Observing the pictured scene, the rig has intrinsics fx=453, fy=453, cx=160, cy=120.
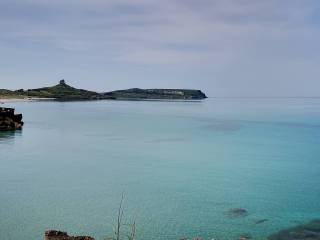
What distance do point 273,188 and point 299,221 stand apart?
9.99m

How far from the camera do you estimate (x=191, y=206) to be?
1196 inches

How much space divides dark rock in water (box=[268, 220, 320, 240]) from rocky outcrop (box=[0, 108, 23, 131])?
2492 inches

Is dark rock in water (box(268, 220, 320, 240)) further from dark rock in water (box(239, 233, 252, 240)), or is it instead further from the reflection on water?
the reflection on water

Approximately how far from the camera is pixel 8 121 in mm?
80500

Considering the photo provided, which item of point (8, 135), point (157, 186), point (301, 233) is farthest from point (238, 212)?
point (8, 135)

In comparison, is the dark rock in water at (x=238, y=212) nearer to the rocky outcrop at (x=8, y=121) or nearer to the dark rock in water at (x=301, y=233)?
the dark rock in water at (x=301, y=233)

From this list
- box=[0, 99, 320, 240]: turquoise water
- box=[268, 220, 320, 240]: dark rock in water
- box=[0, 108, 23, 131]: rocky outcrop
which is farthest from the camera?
box=[0, 108, 23, 131]: rocky outcrop

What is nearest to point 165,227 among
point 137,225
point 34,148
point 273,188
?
point 137,225

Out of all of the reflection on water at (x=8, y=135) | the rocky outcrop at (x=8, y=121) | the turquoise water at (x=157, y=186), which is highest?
the rocky outcrop at (x=8, y=121)

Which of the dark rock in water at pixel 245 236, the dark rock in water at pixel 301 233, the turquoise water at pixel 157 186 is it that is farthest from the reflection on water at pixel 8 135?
the dark rock in water at pixel 301 233

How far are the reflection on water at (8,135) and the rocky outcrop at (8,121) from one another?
2364 millimetres

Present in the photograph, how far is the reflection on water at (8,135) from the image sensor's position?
220ft

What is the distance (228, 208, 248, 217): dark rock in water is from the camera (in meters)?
28.3

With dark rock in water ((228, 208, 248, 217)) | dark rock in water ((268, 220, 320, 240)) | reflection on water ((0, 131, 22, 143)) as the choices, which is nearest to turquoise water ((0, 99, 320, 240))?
dark rock in water ((228, 208, 248, 217))
